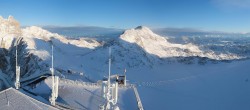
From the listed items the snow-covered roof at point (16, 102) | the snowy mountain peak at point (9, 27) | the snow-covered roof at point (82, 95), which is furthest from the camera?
the snowy mountain peak at point (9, 27)

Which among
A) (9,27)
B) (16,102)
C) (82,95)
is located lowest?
(82,95)

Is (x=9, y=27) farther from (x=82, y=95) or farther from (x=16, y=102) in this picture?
(x=16, y=102)

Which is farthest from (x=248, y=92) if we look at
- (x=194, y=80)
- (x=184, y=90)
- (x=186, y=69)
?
(x=186, y=69)

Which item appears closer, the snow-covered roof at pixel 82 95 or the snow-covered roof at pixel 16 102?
the snow-covered roof at pixel 16 102

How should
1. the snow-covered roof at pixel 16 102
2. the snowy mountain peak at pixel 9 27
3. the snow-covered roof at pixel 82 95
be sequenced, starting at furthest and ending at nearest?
the snowy mountain peak at pixel 9 27 < the snow-covered roof at pixel 82 95 < the snow-covered roof at pixel 16 102

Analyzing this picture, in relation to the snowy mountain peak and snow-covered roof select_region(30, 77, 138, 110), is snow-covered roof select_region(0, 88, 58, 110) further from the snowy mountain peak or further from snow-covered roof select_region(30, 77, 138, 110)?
the snowy mountain peak

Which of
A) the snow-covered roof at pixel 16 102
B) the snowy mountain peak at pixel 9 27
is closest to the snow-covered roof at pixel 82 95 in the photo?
the snow-covered roof at pixel 16 102

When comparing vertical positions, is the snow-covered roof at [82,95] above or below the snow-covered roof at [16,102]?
below

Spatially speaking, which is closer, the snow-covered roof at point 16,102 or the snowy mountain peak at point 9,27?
the snow-covered roof at point 16,102

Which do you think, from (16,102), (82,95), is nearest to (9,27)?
(82,95)

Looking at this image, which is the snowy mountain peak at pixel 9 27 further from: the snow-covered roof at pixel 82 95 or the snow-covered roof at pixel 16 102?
the snow-covered roof at pixel 16 102
